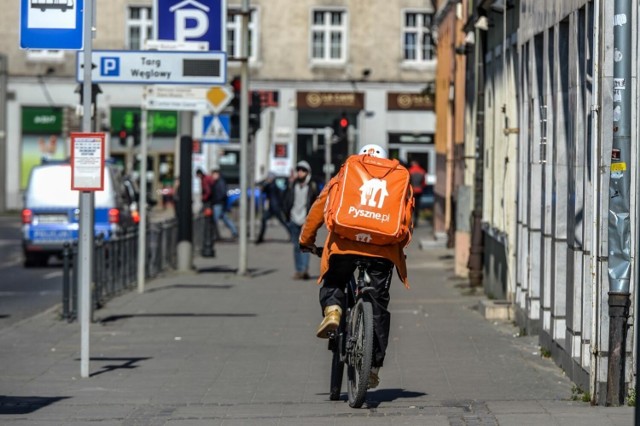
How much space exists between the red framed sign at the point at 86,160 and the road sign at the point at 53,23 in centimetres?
70

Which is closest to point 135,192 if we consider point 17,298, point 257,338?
point 17,298

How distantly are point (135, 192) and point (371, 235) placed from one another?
21.7m

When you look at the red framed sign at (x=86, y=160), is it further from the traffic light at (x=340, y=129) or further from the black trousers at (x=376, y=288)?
the traffic light at (x=340, y=129)

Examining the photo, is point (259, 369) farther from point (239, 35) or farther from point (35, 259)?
point (239, 35)

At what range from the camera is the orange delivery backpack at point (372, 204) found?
932cm

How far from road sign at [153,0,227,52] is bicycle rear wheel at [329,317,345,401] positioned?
395 inches

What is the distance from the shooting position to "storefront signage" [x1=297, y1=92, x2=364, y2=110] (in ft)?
177

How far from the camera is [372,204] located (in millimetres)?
9328

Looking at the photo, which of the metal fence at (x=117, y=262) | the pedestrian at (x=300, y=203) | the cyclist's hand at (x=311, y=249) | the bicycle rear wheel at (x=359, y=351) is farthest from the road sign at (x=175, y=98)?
the bicycle rear wheel at (x=359, y=351)

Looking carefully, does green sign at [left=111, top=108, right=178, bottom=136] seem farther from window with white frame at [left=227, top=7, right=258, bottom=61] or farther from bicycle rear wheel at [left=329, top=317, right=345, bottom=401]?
bicycle rear wheel at [left=329, top=317, right=345, bottom=401]

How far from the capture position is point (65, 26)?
1142cm

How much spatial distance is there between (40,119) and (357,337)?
45443 mm

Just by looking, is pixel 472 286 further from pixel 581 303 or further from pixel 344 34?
pixel 344 34

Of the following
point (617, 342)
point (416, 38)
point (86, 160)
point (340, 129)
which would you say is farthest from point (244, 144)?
point (416, 38)
